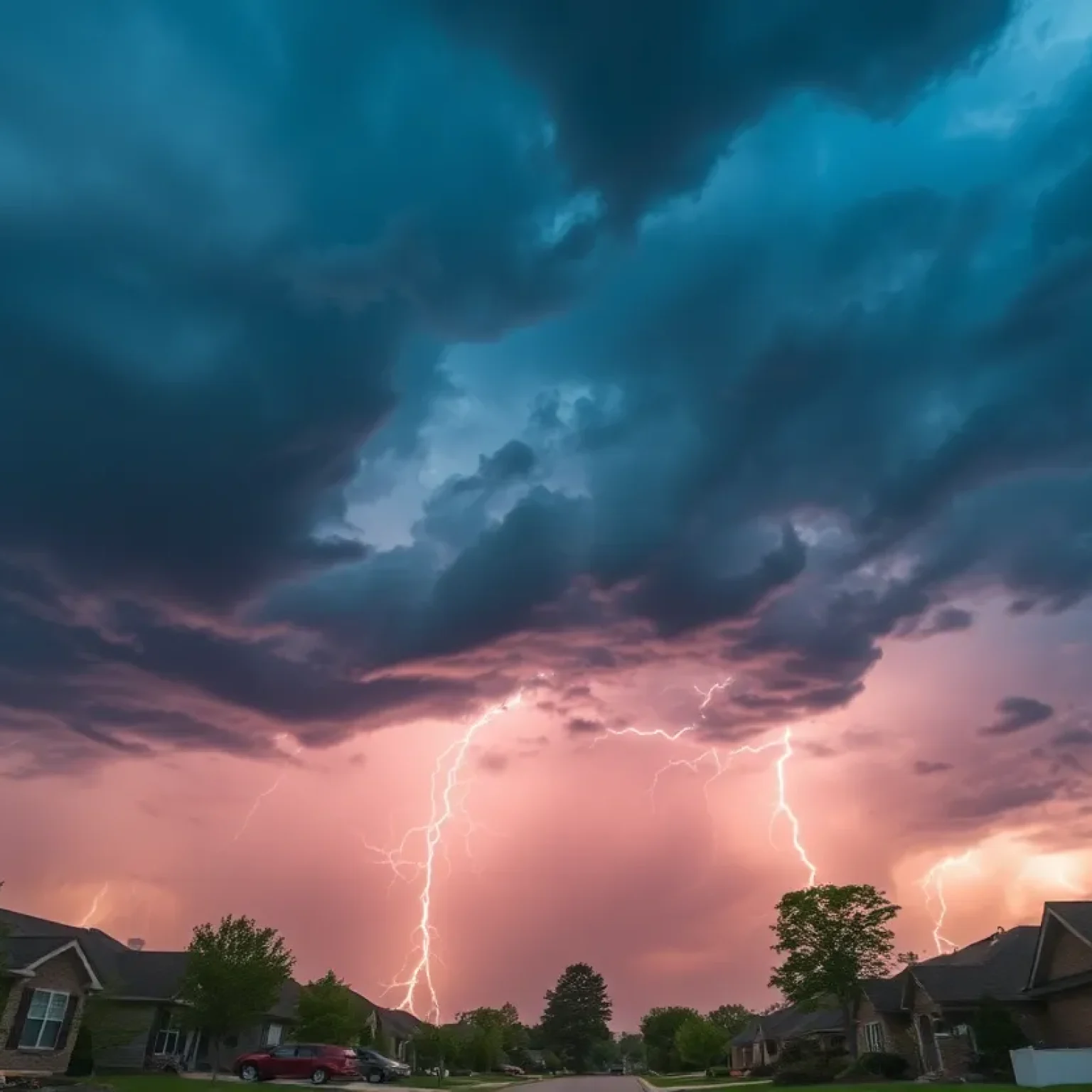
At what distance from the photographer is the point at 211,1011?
35.3m

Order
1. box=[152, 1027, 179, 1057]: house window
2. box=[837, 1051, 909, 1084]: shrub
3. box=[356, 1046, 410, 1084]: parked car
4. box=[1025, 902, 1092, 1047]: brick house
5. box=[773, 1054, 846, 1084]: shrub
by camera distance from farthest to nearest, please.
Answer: box=[152, 1027, 179, 1057]: house window < box=[773, 1054, 846, 1084]: shrub < box=[837, 1051, 909, 1084]: shrub < box=[356, 1046, 410, 1084]: parked car < box=[1025, 902, 1092, 1047]: brick house

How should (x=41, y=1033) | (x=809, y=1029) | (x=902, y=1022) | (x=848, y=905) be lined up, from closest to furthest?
(x=41, y=1033)
(x=902, y=1022)
(x=848, y=905)
(x=809, y=1029)

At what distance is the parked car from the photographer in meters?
38.7

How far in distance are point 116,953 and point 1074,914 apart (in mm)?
49828

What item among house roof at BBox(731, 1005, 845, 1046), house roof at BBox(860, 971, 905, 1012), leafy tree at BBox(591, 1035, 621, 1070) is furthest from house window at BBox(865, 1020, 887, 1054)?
leafy tree at BBox(591, 1035, 621, 1070)

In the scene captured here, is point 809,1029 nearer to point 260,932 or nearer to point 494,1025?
point 494,1025

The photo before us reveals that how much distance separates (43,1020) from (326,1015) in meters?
21.3

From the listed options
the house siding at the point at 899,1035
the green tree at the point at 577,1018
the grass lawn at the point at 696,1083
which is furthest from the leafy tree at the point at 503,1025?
the house siding at the point at 899,1035

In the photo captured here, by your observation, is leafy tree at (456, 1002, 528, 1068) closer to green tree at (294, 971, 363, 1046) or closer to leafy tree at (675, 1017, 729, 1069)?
leafy tree at (675, 1017, 729, 1069)

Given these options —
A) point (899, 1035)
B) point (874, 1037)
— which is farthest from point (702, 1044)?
point (899, 1035)

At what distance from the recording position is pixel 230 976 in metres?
35.1

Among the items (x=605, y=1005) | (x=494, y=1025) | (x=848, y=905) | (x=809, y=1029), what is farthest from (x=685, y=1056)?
(x=848, y=905)

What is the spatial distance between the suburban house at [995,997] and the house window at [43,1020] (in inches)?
1427

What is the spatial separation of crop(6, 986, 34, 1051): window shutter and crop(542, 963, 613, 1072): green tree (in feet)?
385
